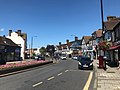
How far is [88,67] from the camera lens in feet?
88.4

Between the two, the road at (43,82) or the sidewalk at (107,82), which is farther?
the road at (43,82)

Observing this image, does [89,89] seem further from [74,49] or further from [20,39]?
[74,49]

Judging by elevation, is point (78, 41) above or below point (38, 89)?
above

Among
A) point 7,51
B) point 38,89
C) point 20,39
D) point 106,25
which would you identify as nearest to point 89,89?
point 38,89

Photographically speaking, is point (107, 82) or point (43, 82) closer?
point (107, 82)

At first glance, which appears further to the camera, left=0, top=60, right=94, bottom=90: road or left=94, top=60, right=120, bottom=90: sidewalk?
left=0, top=60, right=94, bottom=90: road

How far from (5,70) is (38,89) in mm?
8092

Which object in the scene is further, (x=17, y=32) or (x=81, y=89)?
(x=17, y=32)

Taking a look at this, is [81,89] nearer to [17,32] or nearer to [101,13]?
[101,13]

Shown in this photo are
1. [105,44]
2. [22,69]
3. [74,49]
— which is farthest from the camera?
[74,49]

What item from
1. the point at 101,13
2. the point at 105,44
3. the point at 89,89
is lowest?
the point at 89,89

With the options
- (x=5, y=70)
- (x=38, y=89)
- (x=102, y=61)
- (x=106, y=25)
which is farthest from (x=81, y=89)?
(x=106, y=25)

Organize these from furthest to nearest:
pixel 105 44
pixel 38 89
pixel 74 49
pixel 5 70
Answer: pixel 74 49
pixel 105 44
pixel 5 70
pixel 38 89

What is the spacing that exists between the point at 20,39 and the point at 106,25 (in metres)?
41.5
